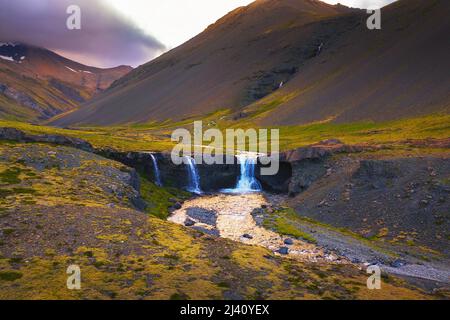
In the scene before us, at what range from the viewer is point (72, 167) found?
6288cm

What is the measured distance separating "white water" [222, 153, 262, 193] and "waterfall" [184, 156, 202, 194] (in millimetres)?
6731

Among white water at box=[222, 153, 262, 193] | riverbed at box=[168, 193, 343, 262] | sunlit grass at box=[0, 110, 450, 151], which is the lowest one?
riverbed at box=[168, 193, 343, 262]

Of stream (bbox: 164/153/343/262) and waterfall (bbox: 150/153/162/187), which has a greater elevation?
waterfall (bbox: 150/153/162/187)

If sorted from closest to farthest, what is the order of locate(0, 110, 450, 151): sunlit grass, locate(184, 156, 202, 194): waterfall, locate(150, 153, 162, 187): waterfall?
1. locate(150, 153, 162, 187): waterfall
2. locate(184, 156, 202, 194): waterfall
3. locate(0, 110, 450, 151): sunlit grass

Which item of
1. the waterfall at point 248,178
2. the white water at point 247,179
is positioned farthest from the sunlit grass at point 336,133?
the waterfall at point 248,178

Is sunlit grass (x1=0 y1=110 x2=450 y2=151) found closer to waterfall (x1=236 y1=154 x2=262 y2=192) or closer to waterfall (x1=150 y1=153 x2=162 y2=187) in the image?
waterfall (x1=150 y1=153 x2=162 y2=187)

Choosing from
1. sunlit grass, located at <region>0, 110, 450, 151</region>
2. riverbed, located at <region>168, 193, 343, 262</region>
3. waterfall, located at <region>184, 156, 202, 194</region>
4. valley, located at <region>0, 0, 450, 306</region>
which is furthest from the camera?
sunlit grass, located at <region>0, 110, 450, 151</region>

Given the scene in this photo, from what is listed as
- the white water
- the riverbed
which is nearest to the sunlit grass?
the white water

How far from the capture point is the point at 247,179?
95938 mm

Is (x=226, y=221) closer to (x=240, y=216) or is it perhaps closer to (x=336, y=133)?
(x=240, y=216)

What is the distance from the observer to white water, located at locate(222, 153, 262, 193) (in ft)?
308

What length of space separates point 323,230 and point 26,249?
40041mm
